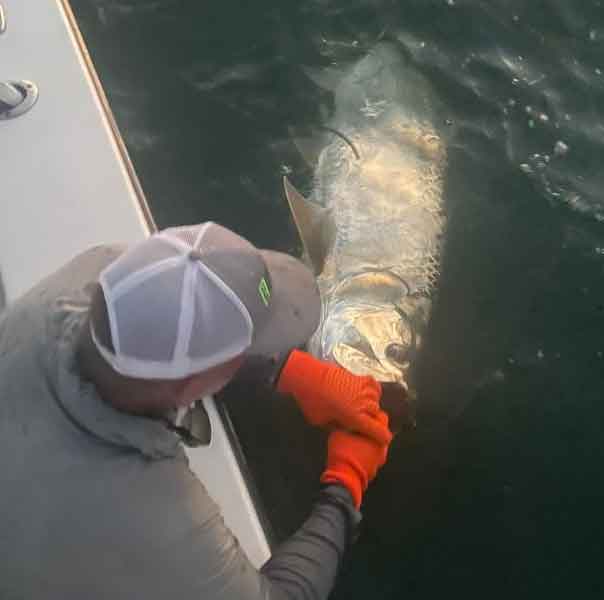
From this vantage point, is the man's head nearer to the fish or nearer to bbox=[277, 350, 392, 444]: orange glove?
bbox=[277, 350, 392, 444]: orange glove

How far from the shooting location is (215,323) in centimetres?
161

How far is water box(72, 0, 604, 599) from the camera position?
309 cm

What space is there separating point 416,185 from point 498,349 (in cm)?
94

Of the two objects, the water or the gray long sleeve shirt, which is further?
the water

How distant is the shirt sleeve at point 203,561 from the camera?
1725 millimetres

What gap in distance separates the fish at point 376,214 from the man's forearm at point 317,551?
31.6 inches

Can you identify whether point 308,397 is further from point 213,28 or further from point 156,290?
point 213,28

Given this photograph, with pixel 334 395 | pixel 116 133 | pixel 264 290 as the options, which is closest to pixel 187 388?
pixel 264 290

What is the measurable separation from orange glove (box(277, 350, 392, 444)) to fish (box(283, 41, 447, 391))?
1.30 ft

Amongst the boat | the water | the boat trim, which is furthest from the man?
the water

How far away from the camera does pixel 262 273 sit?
1755 millimetres

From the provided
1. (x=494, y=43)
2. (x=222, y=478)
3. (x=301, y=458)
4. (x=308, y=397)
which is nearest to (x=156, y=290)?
(x=222, y=478)

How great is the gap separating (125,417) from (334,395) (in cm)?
104

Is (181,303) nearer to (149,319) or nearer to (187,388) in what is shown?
(149,319)
